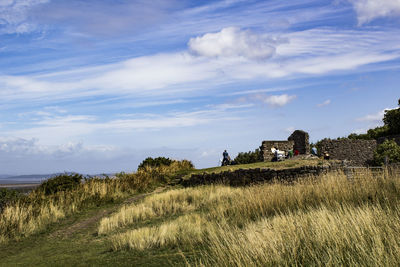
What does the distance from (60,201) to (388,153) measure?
77.9 feet

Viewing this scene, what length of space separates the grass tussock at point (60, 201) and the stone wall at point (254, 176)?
133 inches

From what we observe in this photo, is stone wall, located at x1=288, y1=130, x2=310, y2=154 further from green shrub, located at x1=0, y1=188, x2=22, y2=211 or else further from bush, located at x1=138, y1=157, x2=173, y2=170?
green shrub, located at x1=0, y1=188, x2=22, y2=211

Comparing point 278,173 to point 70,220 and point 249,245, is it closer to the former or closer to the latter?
point 70,220

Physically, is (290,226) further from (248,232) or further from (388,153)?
(388,153)

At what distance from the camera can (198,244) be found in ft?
27.5

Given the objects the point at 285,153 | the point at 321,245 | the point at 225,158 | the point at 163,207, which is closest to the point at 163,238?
the point at 321,245

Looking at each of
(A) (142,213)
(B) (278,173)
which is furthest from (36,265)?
(B) (278,173)

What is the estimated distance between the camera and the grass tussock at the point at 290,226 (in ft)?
17.4

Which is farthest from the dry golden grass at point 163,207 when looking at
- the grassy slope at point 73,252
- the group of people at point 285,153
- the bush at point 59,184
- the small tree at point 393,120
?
the small tree at point 393,120

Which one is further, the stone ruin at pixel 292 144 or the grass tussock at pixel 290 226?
the stone ruin at pixel 292 144

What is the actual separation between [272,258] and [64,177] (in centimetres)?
1658

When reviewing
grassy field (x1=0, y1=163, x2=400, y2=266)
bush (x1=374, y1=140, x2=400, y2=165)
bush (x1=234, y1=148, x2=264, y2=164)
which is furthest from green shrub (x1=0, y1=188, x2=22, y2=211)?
bush (x1=374, y1=140, x2=400, y2=165)

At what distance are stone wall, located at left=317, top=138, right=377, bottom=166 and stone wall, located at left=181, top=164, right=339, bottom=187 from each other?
12.9m

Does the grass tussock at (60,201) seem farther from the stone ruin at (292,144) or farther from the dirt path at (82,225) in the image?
the stone ruin at (292,144)
